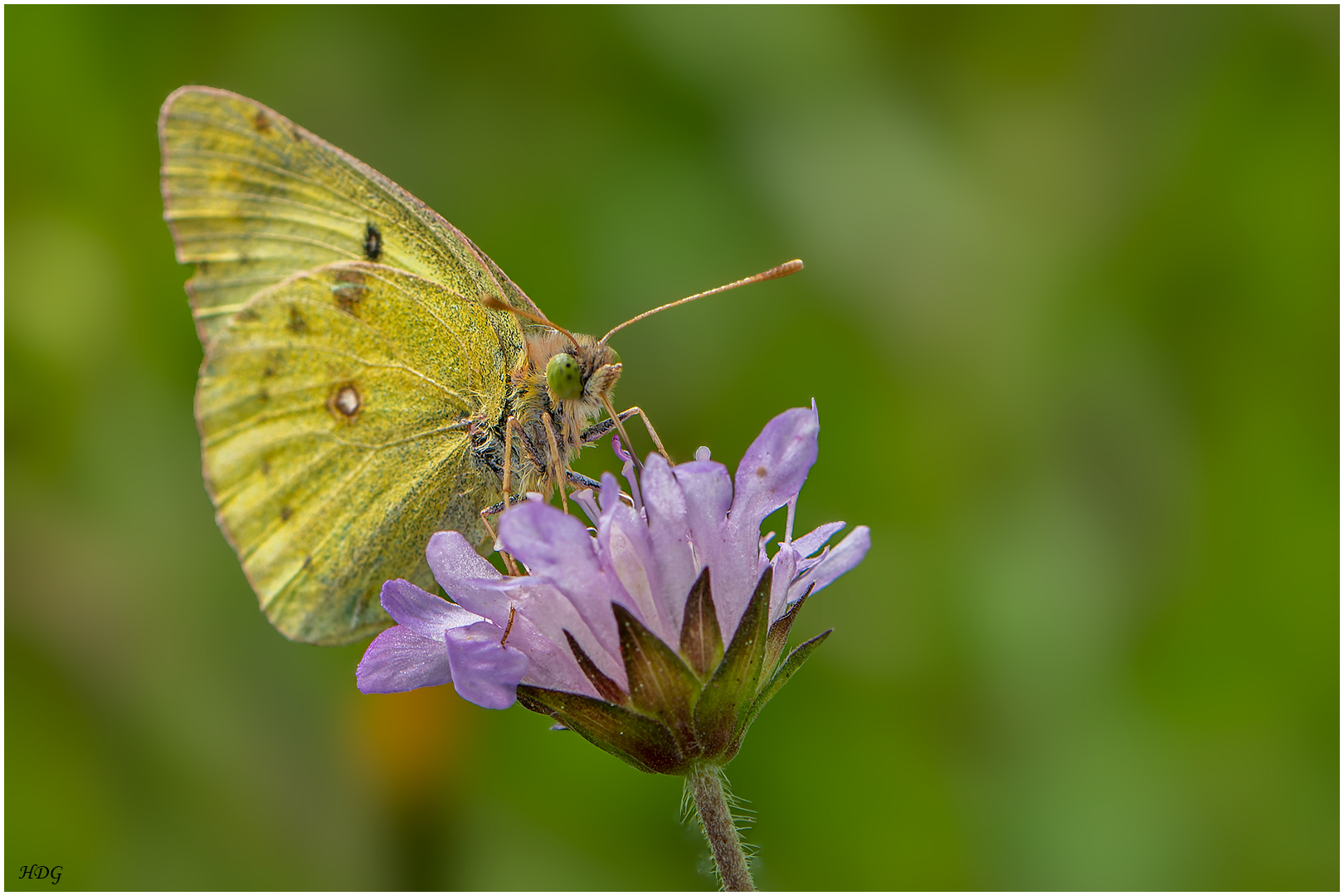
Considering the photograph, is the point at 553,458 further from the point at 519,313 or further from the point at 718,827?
the point at 718,827

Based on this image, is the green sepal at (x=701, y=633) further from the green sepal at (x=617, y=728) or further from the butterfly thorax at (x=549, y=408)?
the butterfly thorax at (x=549, y=408)

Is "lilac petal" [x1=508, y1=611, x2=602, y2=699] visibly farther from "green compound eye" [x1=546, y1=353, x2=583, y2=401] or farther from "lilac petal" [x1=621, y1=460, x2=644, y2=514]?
"green compound eye" [x1=546, y1=353, x2=583, y2=401]

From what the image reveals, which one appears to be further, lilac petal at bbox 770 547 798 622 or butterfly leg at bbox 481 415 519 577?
butterfly leg at bbox 481 415 519 577

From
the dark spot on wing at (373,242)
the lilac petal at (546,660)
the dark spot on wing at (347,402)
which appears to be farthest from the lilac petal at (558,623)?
the dark spot on wing at (373,242)

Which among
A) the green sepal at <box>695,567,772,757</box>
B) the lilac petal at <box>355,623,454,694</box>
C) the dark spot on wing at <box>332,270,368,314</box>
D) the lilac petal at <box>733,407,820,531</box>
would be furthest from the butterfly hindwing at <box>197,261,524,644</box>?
the green sepal at <box>695,567,772,757</box>

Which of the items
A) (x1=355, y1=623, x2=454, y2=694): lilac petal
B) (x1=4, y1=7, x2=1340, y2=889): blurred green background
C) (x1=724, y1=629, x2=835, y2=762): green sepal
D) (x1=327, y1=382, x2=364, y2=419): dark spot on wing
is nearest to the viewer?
(x1=724, y1=629, x2=835, y2=762): green sepal

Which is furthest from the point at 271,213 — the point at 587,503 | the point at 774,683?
the point at 774,683
